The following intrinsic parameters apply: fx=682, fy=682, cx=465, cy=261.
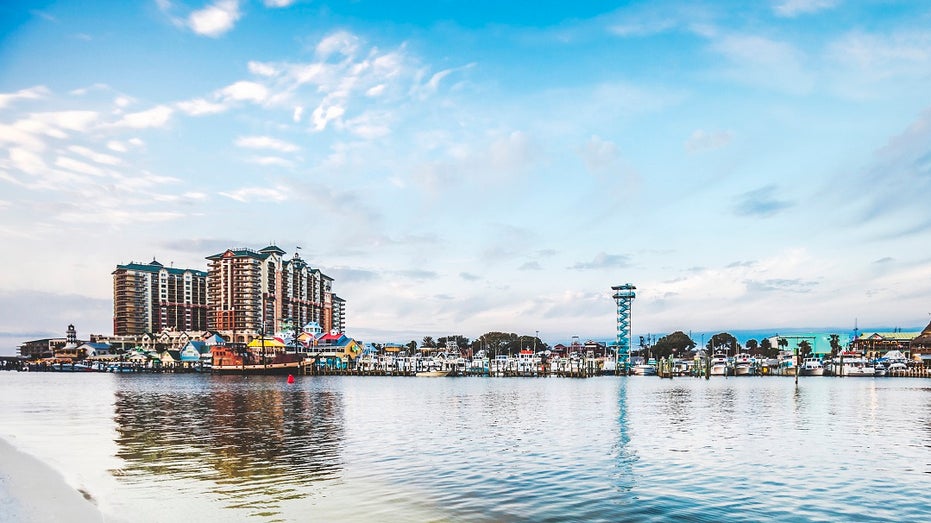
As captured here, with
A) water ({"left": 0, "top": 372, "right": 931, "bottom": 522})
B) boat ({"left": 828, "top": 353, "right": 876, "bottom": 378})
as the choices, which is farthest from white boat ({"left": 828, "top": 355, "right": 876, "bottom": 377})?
water ({"left": 0, "top": 372, "right": 931, "bottom": 522})

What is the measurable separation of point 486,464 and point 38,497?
665 inches

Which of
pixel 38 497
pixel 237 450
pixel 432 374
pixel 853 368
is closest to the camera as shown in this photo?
pixel 38 497

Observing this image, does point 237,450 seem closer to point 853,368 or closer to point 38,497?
point 38,497

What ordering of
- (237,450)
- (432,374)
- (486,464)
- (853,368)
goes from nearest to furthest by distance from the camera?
(486,464)
(237,450)
(853,368)
(432,374)

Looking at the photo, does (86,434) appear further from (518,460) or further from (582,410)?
(582,410)

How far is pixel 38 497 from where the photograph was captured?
20719 millimetres

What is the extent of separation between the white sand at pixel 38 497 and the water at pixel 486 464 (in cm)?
78

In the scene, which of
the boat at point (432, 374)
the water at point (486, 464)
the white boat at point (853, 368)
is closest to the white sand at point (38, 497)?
the water at point (486, 464)

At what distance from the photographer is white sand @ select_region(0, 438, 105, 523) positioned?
60.5 ft

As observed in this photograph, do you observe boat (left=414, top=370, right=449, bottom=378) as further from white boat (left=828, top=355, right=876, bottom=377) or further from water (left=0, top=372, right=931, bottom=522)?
water (left=0, top=372, right=931, bottom=522)

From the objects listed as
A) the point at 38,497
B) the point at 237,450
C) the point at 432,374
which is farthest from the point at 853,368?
the point at 38,497

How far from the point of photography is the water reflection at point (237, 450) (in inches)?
952

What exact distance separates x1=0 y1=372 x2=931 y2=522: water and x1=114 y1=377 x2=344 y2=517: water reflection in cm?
12

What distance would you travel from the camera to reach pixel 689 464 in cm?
3058
